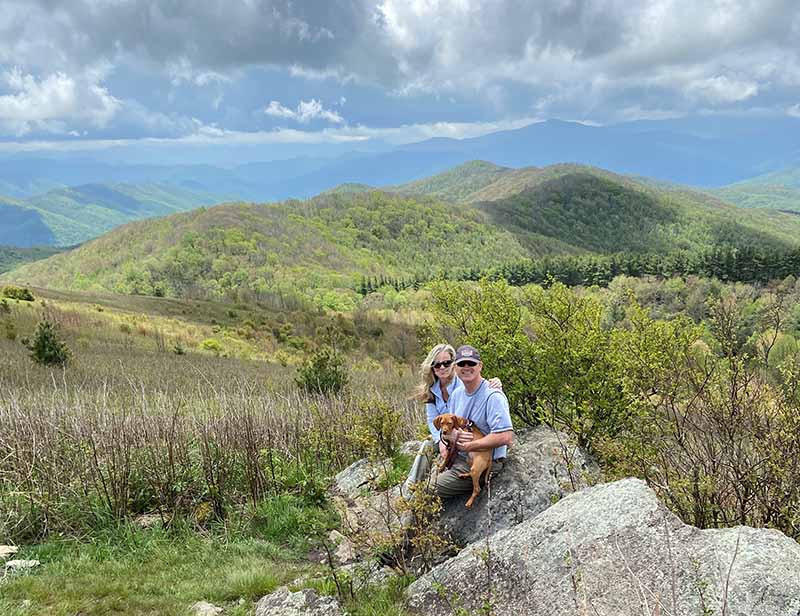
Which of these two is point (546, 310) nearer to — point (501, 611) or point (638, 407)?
point (638, 407)

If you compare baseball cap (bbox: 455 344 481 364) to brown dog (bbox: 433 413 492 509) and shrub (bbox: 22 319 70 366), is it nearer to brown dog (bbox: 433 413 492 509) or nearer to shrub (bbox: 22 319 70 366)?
brown dog (bbox: 433 413 492 509)

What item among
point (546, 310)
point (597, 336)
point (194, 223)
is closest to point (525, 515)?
point (597, 336)

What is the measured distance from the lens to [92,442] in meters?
5.98

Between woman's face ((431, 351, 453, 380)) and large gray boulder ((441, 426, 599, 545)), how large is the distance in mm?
1060

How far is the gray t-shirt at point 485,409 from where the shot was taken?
4.66 meters

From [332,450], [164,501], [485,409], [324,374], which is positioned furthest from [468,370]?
[324,374]

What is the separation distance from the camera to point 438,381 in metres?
5.46

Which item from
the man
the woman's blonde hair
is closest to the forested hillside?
the woman's blonde hair

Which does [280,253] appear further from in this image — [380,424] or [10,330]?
[380,424]

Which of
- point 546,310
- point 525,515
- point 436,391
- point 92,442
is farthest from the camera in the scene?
point 546,310

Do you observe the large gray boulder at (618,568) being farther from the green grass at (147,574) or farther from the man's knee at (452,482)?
the green grass at (147,574)

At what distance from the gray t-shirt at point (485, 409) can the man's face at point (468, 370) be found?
0.13 metres

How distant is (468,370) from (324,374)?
806 cm

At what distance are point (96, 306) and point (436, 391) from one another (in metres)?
44.8
